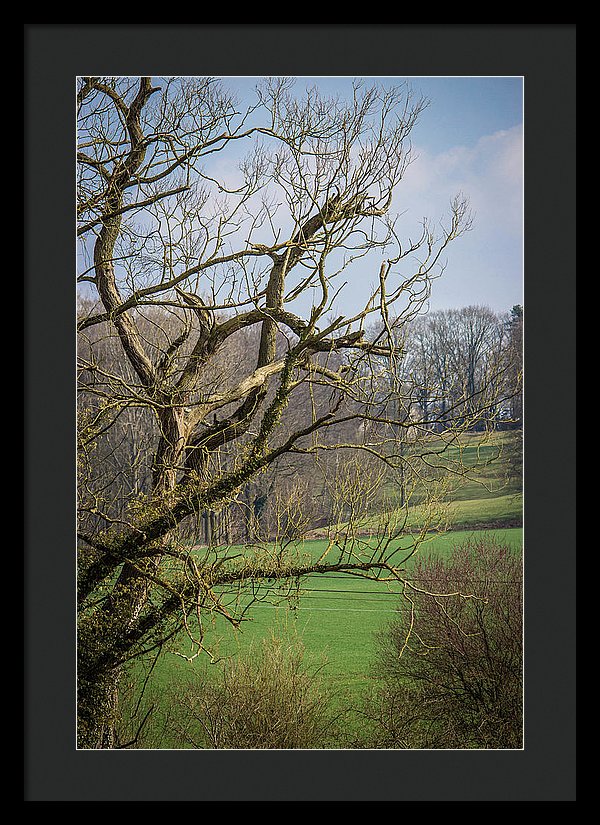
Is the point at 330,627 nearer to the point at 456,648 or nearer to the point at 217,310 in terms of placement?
the point at 456,648

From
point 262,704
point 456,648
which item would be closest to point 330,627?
point 262,704

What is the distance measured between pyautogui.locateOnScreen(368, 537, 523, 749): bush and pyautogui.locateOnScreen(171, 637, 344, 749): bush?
11.3 inches

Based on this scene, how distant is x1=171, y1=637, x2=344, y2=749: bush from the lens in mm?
3258

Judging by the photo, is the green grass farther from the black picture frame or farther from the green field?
the black picture frame

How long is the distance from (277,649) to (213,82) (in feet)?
8.96

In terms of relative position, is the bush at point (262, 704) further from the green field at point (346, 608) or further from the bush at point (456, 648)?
the bush at point (456, 648)

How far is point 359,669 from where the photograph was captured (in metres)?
3.26

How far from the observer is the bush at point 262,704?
3.26 metres

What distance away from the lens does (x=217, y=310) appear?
11.1 ft

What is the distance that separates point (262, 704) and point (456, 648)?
980 mm

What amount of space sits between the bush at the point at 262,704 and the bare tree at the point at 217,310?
231mm
